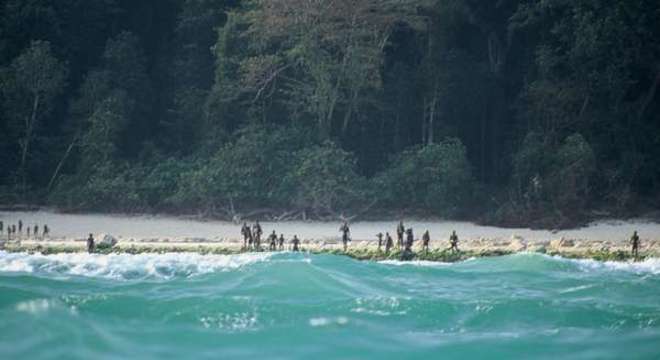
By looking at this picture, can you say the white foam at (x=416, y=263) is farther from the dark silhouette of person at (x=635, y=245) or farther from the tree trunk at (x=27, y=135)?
the tree trunk at (x=27, y=135)

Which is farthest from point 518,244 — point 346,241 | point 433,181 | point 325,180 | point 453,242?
point 325,180

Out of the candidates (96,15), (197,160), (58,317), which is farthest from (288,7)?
(58,317)

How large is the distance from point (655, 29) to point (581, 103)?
12.9 feet

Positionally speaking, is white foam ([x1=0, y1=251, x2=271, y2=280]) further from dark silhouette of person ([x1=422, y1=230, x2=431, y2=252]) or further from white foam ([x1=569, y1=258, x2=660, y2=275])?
white foam ([x1=569, y1=258, x2=660, y2=275])

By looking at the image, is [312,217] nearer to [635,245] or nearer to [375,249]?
[375,249]

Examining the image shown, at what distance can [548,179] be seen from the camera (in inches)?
1169

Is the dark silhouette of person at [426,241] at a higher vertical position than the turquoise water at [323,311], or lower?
higher

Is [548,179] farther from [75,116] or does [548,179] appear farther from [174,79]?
[75,116]

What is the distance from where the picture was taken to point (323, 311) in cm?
1424

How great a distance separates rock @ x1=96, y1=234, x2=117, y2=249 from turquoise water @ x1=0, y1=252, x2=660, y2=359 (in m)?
3.86

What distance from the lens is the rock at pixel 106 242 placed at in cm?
2500

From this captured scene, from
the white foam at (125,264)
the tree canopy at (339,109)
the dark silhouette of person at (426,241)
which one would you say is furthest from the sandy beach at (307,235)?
the white foam at (125,264)

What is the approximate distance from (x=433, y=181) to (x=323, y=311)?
17.0 m

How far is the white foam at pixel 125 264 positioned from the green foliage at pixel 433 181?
30.5 feet
